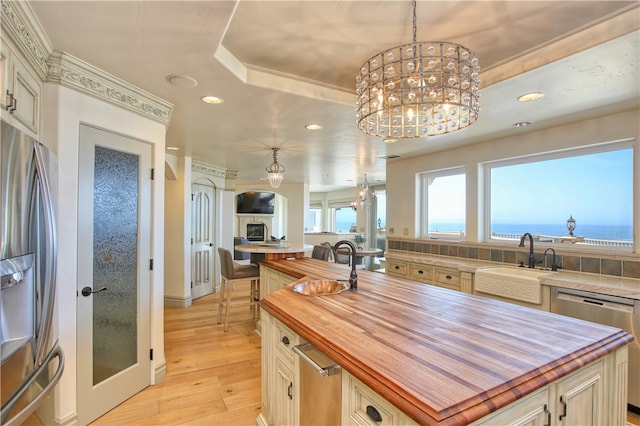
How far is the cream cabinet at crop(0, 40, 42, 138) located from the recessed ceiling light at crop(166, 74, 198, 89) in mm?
728

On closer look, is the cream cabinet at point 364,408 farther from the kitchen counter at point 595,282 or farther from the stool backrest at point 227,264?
the stool backrest at point 227,264

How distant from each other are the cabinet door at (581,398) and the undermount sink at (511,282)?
5.24 ft

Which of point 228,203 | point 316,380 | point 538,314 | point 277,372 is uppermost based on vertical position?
point 228,203

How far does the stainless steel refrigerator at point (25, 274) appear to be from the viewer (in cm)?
103

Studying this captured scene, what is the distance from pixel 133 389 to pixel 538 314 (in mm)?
2910

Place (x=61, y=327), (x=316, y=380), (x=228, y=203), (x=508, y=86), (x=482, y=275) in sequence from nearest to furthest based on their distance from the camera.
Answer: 1. (x=316, y=380)
2. (x=61, y=327)
3. (x=508, y=86)
4. (x=482, y=275)
5. (x=228, y=203)

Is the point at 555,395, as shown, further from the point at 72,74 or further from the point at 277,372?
the point at 72,74

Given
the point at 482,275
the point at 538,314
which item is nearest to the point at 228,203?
the point at 482,275

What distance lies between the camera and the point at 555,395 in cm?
112

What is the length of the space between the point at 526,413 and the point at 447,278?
2.81 m

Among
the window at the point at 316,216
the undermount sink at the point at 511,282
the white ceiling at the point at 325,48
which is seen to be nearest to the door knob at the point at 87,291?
the white ceiling at the point at 325,48

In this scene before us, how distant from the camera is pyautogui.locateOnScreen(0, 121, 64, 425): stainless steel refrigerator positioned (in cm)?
103

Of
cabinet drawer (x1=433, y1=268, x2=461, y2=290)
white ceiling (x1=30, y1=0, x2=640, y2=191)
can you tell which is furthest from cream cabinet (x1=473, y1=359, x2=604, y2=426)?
cabinet drawer (x1=433, y1=268, x2=461, y2=290)

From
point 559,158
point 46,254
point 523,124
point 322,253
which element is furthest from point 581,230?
point 46,254
